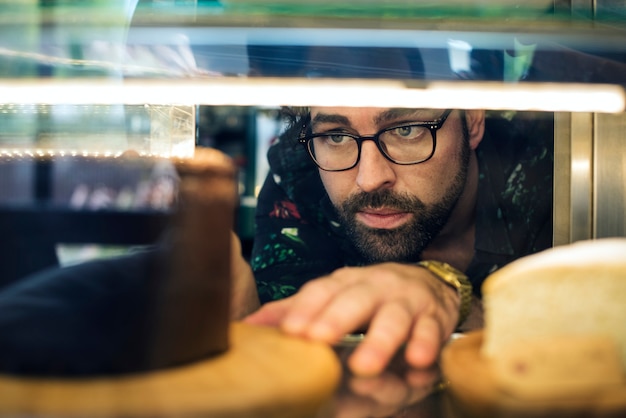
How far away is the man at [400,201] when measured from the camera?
96 cm

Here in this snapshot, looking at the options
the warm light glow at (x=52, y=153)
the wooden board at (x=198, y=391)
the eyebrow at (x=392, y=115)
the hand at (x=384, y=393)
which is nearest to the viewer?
the wooden board at (x=198, y=391)

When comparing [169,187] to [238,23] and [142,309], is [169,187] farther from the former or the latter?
[238,23]

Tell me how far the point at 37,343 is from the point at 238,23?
18.7 inches

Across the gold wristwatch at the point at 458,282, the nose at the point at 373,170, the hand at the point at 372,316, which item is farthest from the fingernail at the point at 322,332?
the nose at the point at 373,170

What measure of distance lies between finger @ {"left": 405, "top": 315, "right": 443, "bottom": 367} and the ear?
1.44ft

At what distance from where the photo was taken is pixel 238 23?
814 millimetres

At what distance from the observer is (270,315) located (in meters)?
0.79

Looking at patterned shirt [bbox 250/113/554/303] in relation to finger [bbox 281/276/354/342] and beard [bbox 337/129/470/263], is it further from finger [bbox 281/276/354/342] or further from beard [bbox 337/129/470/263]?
finger [bbox 281/276/354/342]

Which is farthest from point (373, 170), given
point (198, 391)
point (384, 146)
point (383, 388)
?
point (198, 391)

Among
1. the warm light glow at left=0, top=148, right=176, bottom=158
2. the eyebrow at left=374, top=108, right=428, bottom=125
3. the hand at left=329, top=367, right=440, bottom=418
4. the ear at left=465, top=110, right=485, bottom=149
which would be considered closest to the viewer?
the hand at left=329, top=367, right=440, bottom=418

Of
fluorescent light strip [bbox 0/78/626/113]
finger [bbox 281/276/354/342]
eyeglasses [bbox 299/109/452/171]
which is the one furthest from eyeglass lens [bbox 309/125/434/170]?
finger [bbox 281/276/354/342]

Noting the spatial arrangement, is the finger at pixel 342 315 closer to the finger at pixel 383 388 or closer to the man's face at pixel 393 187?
the finger at pixel 383 388

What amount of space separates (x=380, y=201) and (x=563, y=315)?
45 cm

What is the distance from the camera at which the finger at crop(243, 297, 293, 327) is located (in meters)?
0.77
